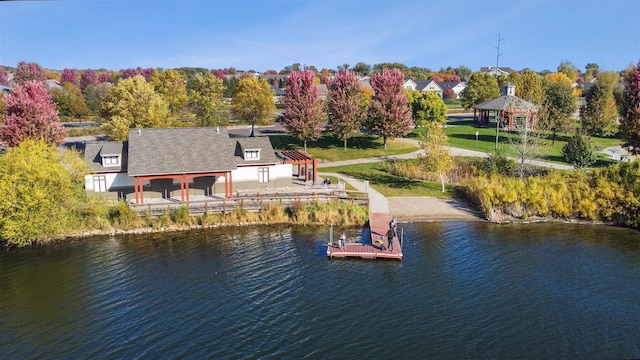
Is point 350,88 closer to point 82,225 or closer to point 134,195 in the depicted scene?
point 134,195

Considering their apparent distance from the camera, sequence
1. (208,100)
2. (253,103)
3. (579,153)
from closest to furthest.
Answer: (579,153)
(208,100)
(253,103)

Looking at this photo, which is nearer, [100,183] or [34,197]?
[34,197]

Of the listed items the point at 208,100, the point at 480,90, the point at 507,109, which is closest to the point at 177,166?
the point at 208,100

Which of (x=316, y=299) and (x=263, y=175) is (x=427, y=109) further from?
(x=316, y=299)

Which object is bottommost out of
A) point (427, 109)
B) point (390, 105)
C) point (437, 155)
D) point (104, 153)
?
point (437, 155)

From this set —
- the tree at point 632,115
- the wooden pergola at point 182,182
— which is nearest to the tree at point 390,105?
the tree at point 632,115

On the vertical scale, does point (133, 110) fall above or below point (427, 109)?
below

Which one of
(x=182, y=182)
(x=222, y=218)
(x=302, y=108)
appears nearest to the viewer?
(x=222, y=218)

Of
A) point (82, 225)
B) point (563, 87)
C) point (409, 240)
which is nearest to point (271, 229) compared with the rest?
point (409, 240)
